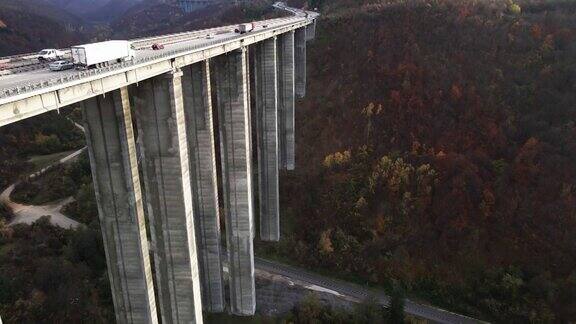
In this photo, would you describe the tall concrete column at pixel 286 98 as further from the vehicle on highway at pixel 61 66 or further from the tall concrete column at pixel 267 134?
the vehicle on highway at pixel 61 66

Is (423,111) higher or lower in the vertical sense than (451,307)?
higher

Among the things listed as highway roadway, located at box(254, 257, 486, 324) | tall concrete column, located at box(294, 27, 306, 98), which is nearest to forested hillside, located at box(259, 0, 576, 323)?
highway roadway, located at box(254, 257, 486, 324)

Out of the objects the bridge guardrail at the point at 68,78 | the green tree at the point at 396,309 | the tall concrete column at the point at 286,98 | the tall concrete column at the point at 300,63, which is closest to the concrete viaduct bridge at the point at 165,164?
the bridge guardrail at the point at 68,78

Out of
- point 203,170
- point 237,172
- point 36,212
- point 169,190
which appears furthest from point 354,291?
point 36,212

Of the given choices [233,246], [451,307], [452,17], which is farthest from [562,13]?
[233,246]

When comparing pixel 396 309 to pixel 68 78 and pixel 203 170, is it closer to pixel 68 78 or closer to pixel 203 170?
pixel 203 170

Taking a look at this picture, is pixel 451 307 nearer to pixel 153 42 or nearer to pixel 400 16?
pixel 153 42

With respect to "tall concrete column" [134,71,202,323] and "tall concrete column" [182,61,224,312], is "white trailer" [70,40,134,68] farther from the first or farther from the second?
"tall concrete column" [182,61,224,312]
